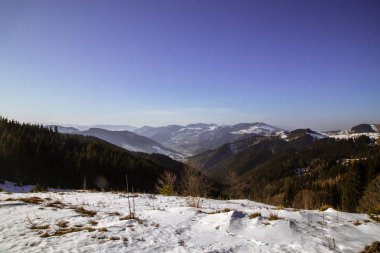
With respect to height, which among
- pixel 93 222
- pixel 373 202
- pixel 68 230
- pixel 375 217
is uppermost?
pixel 375 217

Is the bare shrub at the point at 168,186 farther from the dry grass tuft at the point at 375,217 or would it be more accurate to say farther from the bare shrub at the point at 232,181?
the dry grass tuft at the point at 375,217

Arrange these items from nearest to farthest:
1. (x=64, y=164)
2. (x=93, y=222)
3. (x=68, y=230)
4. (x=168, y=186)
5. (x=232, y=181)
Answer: (x=68, y=230) < (x=93, y=222) < (x=168, y=186) < (x=232, y=181) < (x=64, y=164)

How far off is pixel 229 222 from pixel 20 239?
6.38 m

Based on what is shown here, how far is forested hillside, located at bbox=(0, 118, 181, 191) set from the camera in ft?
232

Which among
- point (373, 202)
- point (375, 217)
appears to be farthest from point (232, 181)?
point (375, 217)

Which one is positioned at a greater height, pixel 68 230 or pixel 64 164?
pixel 68 230

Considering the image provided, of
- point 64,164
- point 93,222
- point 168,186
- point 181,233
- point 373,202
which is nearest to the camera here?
point 181,233

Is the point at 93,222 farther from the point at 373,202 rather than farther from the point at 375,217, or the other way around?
the point at 373,202

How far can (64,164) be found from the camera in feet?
287

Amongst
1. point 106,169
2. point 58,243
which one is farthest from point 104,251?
point 106,169

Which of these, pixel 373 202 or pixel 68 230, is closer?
pixel 68 230

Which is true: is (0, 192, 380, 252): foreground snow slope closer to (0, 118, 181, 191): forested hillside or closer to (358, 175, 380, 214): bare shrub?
(358, 175, 380, 214): bare shrub

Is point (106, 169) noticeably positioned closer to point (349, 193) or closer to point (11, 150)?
point (11, 150)

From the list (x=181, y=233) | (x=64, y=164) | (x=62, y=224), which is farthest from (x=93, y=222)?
(x=64, y=164)
